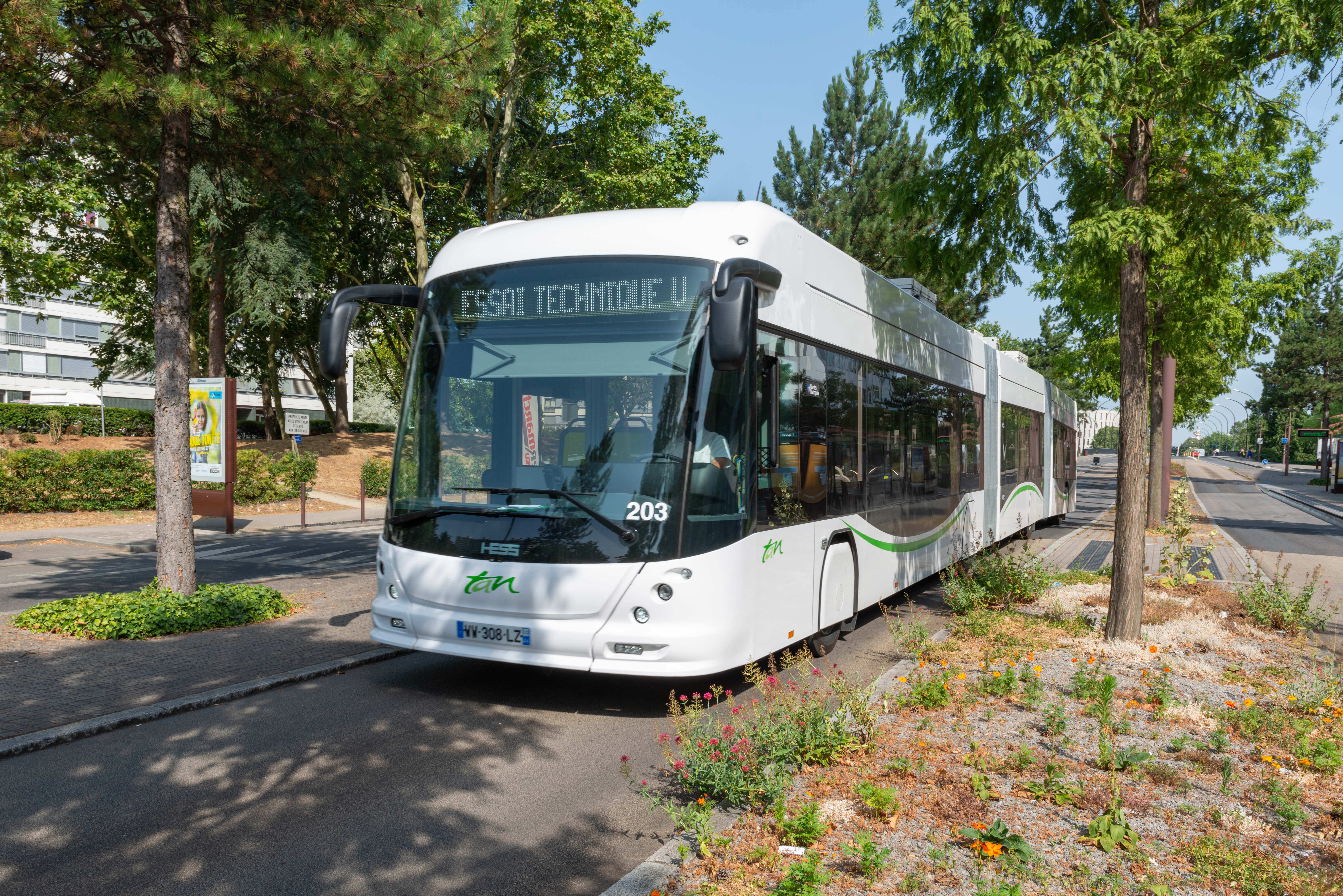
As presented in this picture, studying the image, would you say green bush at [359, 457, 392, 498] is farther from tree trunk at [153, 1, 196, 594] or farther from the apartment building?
the apartment building

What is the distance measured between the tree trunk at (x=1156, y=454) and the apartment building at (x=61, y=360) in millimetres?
47702

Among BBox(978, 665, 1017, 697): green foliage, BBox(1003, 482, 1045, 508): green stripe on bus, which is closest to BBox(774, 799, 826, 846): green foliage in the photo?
BBox(978, 665, 1017, 697): green foliage

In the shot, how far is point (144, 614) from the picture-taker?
8023mm

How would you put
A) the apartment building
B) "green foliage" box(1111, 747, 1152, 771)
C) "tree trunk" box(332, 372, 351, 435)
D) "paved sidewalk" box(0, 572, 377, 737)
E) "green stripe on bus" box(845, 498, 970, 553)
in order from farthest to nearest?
the apartment building < "tree trunk" box(332, 372, 351, 435) < "green stripe on bus" box(845, 498, 970, 553) < "paved sidewalk" box(0, 572, 377, 737) < "green foliage" box(1111, 747, 1152, 771)

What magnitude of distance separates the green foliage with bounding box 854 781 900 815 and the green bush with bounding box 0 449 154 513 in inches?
774

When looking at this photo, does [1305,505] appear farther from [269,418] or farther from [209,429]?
[269,418]

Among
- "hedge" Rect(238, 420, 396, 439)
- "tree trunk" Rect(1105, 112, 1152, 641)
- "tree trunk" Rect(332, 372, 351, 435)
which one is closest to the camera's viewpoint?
"tree trunk" Rect(1105, 112, 1152, 641)

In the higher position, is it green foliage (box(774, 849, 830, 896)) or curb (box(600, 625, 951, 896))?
green foliage (box(774, 849, 830, 896))

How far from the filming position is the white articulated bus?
18.3ft

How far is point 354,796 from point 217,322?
2798 cm

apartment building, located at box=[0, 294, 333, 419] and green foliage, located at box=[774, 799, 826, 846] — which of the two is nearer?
green foliage, located at box=[774, 799, 826, 846]

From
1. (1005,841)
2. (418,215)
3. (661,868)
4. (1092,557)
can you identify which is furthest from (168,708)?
(418,215)

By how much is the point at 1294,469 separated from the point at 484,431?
326 ft

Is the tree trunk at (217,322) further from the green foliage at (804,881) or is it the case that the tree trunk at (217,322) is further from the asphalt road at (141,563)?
the green foliage at (804,881)
